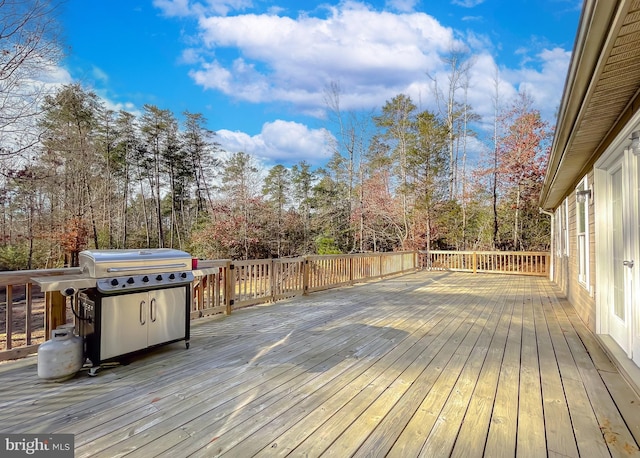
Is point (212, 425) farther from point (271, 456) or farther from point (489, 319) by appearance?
point (489, 319)

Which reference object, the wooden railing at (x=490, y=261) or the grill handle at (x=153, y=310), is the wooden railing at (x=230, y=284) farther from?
the wooden railing at (x=490, y=261)

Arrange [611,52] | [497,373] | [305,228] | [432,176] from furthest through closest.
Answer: [305,228]
[432,176]
[497,373]
[611,52]

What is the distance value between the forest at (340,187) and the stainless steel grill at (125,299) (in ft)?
32.9

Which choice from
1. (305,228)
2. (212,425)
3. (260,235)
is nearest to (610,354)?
(212,425)

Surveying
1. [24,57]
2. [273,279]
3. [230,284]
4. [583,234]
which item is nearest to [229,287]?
[230,284]

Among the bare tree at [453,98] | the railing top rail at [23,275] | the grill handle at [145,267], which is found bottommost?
the railing top rail at [23,275]

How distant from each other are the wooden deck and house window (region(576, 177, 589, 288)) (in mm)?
1081

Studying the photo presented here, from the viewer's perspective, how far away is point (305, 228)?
682 inches

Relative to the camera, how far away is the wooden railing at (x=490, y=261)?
405 inches

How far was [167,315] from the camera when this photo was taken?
114 inches

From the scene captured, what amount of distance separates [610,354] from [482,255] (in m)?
9.17

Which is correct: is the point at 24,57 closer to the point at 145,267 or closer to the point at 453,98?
the point at 145,267

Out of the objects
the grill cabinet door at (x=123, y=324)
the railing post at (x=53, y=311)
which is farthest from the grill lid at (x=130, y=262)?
the railing post at (x=53, y=311)

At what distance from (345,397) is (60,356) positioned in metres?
2.17
